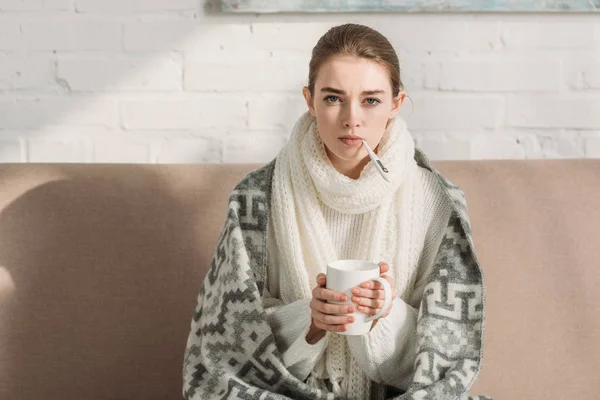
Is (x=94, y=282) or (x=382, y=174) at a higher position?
(x=382, y=174)

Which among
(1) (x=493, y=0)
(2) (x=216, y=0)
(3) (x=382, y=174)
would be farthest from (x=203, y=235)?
(1) (x=493, y=0)

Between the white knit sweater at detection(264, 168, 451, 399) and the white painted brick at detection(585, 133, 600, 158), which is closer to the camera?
the white knit sweater at detection(264, 168, 451, 399)

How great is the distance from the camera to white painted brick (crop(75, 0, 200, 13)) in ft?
5.79

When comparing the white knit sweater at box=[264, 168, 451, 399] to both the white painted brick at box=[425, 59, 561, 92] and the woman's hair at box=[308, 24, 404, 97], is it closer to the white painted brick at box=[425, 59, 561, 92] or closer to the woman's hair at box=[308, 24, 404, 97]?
the woman's hair at box=[308, 24, 404, 97]

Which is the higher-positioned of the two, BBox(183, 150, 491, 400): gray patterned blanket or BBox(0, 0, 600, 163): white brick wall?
BBox(0, 0, 600, 163): white brick wall

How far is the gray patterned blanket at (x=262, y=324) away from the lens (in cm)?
124

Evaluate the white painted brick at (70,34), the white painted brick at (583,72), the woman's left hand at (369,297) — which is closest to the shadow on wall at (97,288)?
the white painted brick at (70,34)

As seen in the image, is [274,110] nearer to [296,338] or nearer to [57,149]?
[57,149]

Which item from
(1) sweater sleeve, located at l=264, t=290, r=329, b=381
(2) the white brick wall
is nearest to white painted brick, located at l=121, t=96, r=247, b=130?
(2) the white brick wall

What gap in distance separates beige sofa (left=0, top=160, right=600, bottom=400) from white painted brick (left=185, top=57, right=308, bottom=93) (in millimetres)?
310

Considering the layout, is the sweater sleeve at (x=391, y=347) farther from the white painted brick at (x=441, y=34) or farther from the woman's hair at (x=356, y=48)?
the white painted brick at (x=441, y=34)

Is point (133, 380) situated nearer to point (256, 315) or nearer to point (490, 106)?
point (256, 315)

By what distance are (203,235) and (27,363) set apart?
401 millimetres

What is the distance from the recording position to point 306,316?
125 centimetres
